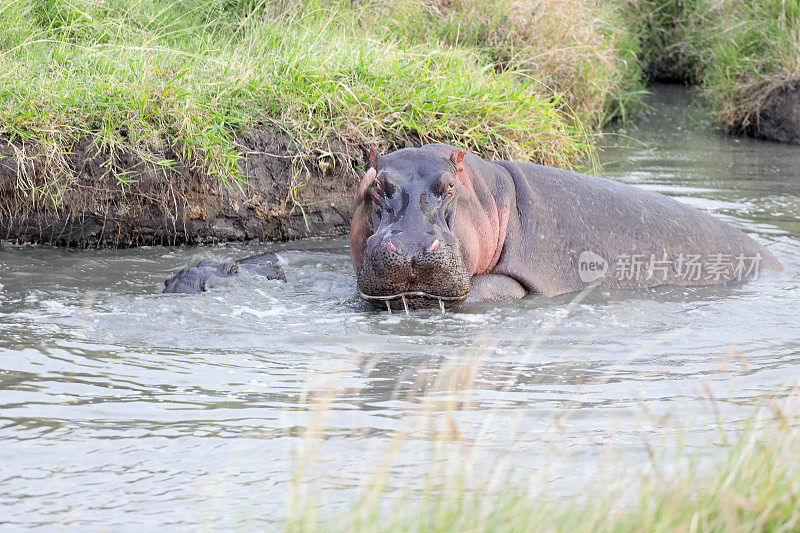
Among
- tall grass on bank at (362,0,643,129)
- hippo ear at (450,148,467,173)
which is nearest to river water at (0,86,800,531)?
hippo ear at (450,148,467,173)

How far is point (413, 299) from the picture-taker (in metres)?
4.88

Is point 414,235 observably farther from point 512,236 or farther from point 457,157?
point 512,236

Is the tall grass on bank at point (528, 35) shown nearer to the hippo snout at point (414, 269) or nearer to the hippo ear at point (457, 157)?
the hippo ear at point (457, 157)

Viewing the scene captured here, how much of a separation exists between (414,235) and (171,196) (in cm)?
242

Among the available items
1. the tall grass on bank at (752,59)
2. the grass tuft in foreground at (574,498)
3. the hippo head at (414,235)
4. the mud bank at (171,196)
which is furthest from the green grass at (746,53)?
the grass tuft in foreground at (574,498)

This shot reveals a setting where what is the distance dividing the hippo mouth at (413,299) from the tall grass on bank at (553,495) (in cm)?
168

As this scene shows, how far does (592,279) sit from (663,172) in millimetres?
4123

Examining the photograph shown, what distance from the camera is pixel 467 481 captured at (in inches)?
107

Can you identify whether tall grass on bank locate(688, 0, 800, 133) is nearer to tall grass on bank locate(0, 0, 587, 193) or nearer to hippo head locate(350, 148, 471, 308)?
tall grass on bank locate(0, 0, 587, 193)

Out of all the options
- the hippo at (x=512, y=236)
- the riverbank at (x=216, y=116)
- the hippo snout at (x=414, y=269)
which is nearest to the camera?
the hippo snout at (x=414, y=269)

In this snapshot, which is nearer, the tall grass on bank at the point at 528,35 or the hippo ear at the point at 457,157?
the hippo ear at the point at 457,157

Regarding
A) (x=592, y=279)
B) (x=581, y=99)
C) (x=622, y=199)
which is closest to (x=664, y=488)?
(x=592, y=279)

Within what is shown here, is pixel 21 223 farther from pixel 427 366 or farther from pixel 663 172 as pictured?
pixel 663 172

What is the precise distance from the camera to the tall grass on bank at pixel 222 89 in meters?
6.38
